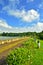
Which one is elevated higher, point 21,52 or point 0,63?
point 21,52

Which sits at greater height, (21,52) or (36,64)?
(21,52)

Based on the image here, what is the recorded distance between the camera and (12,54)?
9719mm

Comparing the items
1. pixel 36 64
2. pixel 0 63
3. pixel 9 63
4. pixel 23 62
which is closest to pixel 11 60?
pixel 9 63

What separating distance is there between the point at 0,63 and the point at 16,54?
2807 millimetres

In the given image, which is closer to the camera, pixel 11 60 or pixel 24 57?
pixel 11 60

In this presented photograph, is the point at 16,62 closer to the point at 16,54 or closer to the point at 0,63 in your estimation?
the point at 16,54

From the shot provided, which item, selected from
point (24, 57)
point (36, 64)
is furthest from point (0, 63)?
point (36, 64)

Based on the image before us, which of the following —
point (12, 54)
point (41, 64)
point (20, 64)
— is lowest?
point (41, 64)

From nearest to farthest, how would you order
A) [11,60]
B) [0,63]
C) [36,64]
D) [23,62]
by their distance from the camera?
1. [11,60]
2. [23,62]
3. [0,63]
4. [36,64]

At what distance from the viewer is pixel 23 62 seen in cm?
1023

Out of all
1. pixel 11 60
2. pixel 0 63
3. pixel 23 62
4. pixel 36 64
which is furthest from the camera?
pixel 36 64

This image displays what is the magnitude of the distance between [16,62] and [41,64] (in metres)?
6.48

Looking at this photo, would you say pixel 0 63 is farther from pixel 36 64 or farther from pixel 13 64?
pixel 36 64

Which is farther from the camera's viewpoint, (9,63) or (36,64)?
(36,64)
